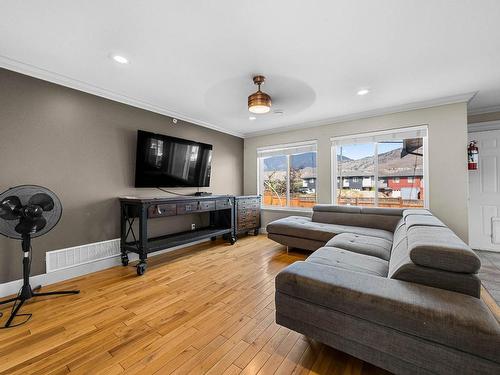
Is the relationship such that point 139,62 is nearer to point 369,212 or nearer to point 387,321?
point 387,321

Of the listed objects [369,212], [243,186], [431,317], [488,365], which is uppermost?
[243,186]

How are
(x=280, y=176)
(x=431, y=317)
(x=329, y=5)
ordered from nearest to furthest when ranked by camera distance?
1. (x=431, y=317)
2. (x=329, y=5)
3. (x=280, y=176)

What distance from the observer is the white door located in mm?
3535

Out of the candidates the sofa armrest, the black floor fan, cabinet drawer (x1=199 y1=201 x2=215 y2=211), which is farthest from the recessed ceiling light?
the sofa armrest

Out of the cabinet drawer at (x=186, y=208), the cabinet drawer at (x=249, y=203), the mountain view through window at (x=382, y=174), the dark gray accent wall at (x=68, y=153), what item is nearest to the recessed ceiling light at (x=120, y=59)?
the dark gray accent wall at (x=68, y=153)

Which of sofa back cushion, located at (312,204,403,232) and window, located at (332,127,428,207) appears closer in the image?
sofa back cushion, located at (312,204,403,232)

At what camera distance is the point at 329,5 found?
60.9 inches

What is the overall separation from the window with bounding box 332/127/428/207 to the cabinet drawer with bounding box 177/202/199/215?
2.63m

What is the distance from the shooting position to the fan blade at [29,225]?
2.02m

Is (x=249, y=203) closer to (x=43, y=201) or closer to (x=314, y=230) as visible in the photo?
(x=314, y=230)

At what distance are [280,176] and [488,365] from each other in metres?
4.28

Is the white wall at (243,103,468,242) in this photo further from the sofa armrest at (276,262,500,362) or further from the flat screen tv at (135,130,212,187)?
the flat screen tv at (135,130,212,187)

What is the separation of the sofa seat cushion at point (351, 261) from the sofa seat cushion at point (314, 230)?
998 millimetres

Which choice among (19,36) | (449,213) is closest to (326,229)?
(449,213)
